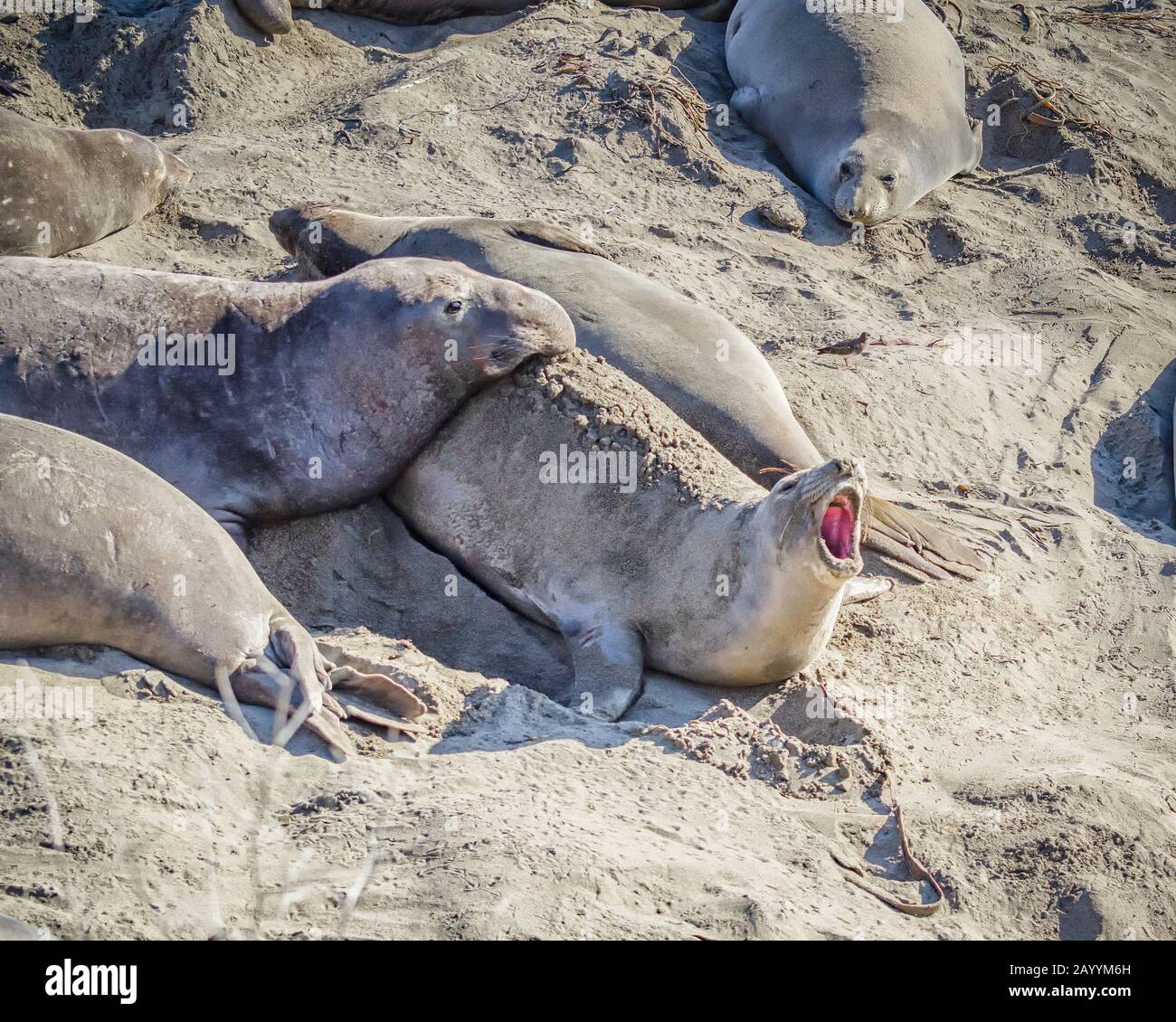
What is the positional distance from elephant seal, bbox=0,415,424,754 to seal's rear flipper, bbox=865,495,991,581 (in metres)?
2.08

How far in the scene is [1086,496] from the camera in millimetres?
6109

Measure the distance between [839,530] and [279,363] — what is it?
1.92 meters

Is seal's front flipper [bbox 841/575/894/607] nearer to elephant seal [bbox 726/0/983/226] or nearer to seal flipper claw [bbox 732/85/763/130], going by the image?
elephant seal [bbox 726/0/983/226]

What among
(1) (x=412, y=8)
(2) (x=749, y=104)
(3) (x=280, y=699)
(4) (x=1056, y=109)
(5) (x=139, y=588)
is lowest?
(3) (x=280, y=699)

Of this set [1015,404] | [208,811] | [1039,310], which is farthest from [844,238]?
[208,811]

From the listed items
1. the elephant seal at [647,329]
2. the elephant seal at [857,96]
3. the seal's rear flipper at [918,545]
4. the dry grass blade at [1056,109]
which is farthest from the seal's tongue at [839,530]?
the dry grass blade at [1056,109]

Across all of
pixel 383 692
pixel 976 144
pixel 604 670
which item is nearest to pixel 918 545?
pixel 604 670

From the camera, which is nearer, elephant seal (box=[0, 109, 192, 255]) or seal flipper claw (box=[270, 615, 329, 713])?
seal flipper claw (box=[270, 615, 329, 713])

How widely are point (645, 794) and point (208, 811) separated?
1.06 m

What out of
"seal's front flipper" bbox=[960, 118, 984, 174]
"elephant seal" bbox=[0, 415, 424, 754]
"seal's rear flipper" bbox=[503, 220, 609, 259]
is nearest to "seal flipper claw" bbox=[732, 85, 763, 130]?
"seal's front flipper" bbox=[960, 118, 984, 174]

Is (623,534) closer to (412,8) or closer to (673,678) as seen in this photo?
(673,678)

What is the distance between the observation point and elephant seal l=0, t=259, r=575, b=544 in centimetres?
459

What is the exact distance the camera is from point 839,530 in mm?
4039
